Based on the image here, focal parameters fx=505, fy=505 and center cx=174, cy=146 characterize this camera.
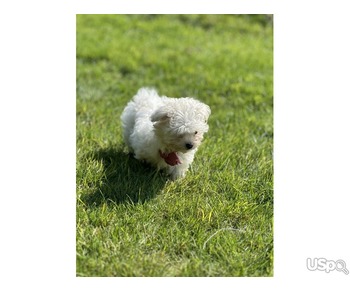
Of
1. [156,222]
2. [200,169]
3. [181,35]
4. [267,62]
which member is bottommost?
[156,222]

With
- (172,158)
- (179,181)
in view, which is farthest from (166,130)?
(179,181)

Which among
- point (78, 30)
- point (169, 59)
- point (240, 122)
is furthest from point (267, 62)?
point (78, 30)

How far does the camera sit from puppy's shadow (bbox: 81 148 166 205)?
434cm

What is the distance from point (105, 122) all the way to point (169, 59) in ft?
8.85

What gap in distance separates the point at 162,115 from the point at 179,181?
66cm
